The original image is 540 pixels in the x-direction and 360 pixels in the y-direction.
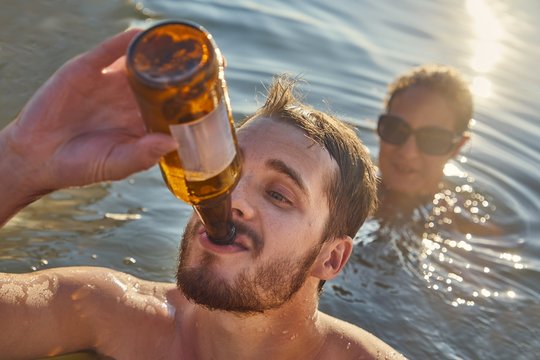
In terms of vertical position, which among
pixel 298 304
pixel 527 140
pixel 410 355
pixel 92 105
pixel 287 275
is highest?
pixel 92 105

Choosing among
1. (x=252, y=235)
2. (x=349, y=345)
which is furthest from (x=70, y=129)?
(x=349, y=345)

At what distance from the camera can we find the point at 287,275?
328cm

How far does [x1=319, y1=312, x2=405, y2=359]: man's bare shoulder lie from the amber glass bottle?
1.55 metres

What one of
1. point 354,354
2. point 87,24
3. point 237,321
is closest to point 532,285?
point 354,354

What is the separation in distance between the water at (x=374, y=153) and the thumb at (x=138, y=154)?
2422 mm

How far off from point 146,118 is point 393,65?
7.53 metres

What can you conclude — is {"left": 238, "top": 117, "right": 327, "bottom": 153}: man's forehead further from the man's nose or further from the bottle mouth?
the bottle mouth

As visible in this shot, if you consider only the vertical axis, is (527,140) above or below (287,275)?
below

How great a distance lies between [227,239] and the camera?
2945 mm

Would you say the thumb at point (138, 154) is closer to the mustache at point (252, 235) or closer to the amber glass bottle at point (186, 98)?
the amber glass bottle at point (186, 98)

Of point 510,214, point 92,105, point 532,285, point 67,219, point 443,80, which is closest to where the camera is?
point 92,105

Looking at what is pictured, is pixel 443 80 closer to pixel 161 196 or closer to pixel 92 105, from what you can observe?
pixel 161 196

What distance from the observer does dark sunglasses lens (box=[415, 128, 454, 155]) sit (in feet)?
21.7

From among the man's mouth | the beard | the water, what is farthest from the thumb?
the water
